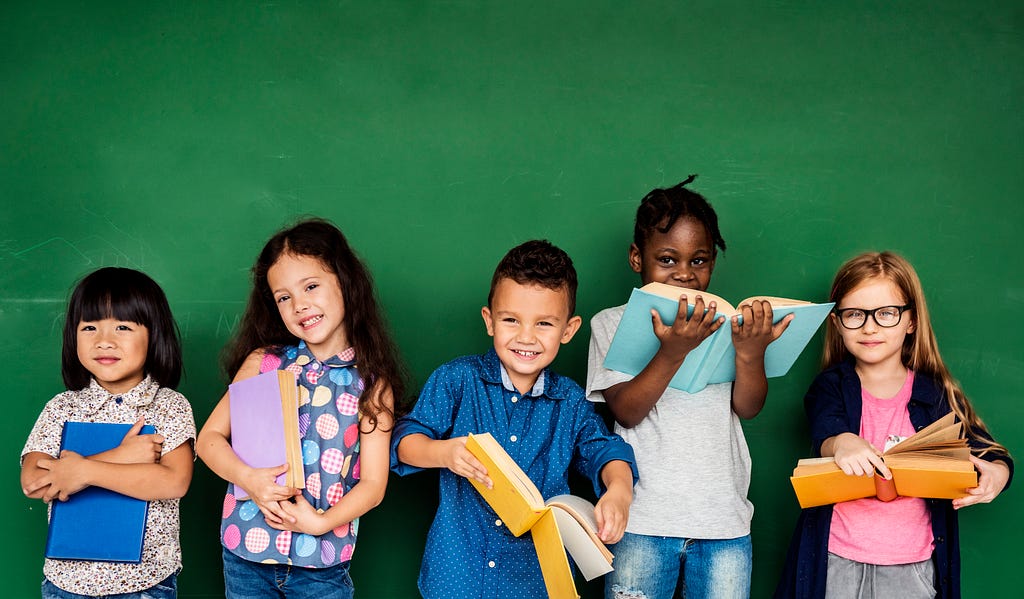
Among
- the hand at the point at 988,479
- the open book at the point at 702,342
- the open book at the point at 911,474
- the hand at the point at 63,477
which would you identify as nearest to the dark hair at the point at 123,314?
the hand at the point at 63,477

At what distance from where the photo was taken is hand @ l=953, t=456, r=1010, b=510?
2.15 m

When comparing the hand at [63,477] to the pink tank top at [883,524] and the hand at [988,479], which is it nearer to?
the pink tank top at [883,524]

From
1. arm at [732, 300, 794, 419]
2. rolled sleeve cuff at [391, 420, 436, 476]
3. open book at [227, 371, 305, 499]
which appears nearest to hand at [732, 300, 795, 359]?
arm at [732, 300, 794, 419]

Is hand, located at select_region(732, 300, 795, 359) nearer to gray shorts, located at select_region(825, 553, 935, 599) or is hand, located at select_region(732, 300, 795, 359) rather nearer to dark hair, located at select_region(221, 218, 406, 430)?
gray shorts, located at select_region(825, 553, 935, 599)

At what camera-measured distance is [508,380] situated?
2154mm

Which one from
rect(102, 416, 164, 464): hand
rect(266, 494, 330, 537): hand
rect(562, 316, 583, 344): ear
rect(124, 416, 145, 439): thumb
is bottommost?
rect(266, 494, 330, 537): hand

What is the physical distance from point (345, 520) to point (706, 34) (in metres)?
1.88

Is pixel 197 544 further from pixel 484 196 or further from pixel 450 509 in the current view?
pixel 484 196

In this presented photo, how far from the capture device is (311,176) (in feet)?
8.77

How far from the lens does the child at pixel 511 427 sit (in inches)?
80.5

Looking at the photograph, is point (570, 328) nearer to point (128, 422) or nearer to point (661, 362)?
point (661, 362)

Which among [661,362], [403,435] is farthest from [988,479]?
[403,435]

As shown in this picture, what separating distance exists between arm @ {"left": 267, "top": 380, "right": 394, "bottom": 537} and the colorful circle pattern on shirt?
0.12ft

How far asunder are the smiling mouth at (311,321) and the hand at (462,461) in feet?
1.54
